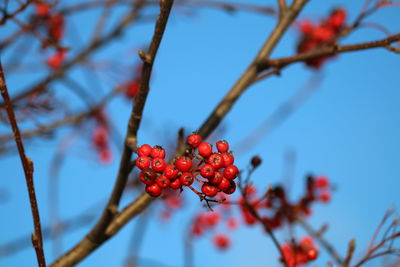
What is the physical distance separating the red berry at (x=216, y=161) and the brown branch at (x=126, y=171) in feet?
1.31

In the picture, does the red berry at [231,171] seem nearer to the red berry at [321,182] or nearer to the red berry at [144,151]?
the red berry at [144,151]

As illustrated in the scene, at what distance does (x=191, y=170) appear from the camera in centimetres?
153

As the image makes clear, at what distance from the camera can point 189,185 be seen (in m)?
1.47

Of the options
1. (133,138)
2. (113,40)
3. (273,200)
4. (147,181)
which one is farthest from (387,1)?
(113,40)

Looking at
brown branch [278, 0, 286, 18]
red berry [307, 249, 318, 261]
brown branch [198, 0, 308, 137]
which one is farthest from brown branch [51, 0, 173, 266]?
red berry [307, 249, 318, 261]

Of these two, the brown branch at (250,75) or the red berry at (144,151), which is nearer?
the red berry at (144,151)

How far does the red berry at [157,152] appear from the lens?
154 cm

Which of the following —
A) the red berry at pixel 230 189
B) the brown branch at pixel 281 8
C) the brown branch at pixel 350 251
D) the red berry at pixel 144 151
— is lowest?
the brown branch at pixel 350 251

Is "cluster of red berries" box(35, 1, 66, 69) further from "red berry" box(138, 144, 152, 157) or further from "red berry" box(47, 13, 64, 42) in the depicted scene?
"red berry" box(138, 144, 152, 157)

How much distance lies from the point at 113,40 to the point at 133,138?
298cm

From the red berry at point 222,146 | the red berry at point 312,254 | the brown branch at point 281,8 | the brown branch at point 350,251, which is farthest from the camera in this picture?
the red berry at point 312,254

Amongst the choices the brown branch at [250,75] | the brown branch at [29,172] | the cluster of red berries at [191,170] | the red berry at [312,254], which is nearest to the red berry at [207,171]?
the cluster of red berries at [191,170]

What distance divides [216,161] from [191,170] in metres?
0.11

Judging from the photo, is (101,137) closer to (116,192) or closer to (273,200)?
(273,200)
